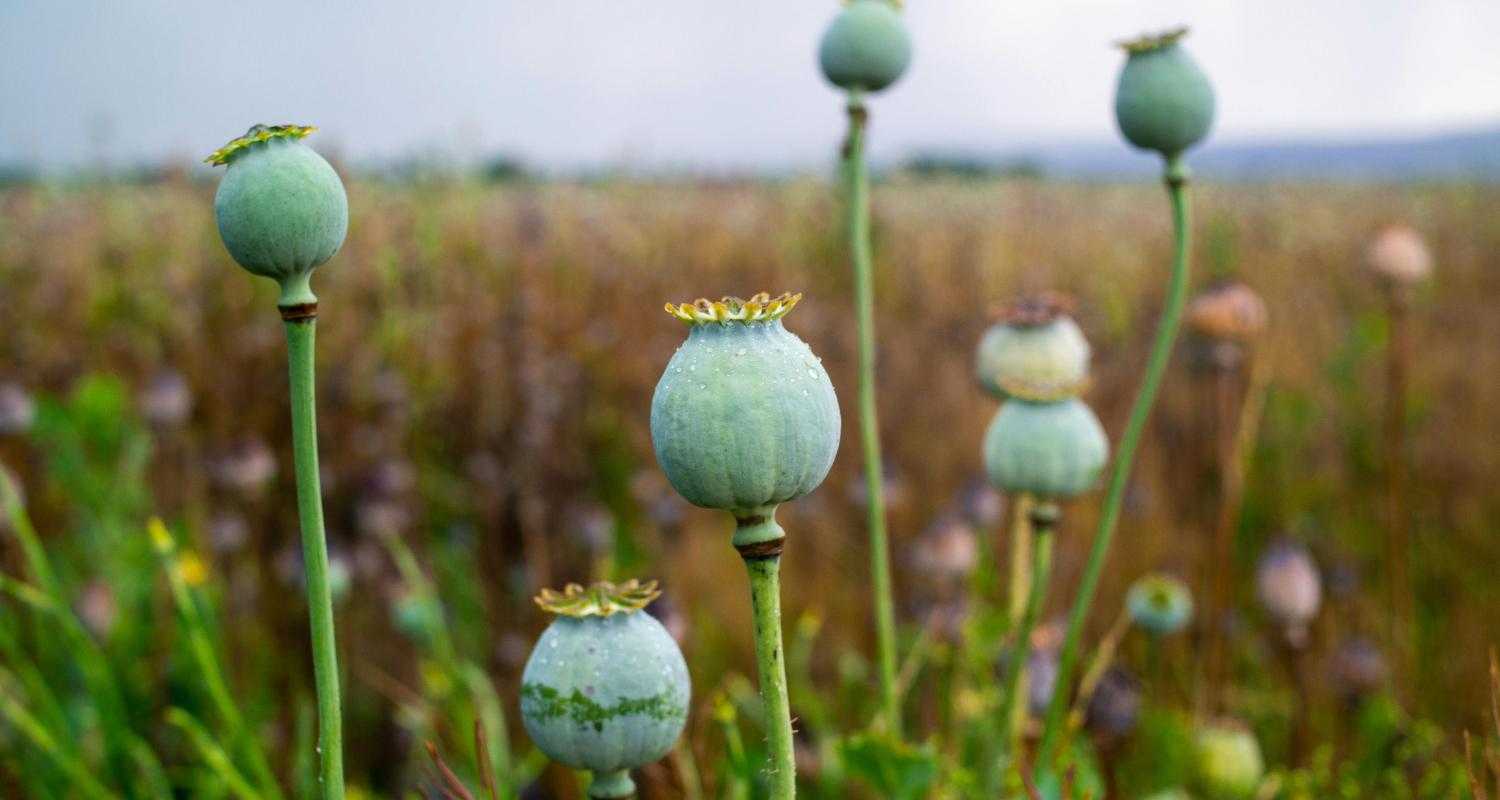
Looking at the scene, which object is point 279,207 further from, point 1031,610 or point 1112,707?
point 1112,707

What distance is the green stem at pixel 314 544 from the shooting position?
0.62 metres

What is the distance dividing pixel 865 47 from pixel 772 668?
0.69 metres

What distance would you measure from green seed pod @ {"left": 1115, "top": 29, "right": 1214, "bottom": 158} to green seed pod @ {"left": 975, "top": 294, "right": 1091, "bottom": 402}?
0.22m

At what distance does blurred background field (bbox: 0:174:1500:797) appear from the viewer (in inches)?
86.0

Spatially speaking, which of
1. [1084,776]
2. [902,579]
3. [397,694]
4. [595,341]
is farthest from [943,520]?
[595,341]

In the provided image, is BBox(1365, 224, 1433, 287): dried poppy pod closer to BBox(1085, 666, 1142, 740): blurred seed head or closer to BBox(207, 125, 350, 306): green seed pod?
BBox(1085, 666, 1142, 740): blurred seed head

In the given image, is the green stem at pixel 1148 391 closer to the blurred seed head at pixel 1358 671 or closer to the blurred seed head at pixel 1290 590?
the blurred seed head at pixel 1290 590

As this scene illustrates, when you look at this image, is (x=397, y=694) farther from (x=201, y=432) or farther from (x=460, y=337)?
(x=460, y=337)

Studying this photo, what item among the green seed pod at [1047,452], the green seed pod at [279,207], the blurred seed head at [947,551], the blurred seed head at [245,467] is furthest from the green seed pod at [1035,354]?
the blurred seed head at [245,467]

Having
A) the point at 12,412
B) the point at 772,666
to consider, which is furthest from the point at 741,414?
the point at 12,412

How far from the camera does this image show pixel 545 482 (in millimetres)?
3117

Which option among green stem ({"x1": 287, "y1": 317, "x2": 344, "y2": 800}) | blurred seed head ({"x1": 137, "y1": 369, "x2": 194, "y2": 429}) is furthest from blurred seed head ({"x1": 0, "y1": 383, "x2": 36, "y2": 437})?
green stem ({"x1": 287, "y1": 317, "x2": 344, "y2": 800})

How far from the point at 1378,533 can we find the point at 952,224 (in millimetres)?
5431

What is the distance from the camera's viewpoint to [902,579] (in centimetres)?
287
